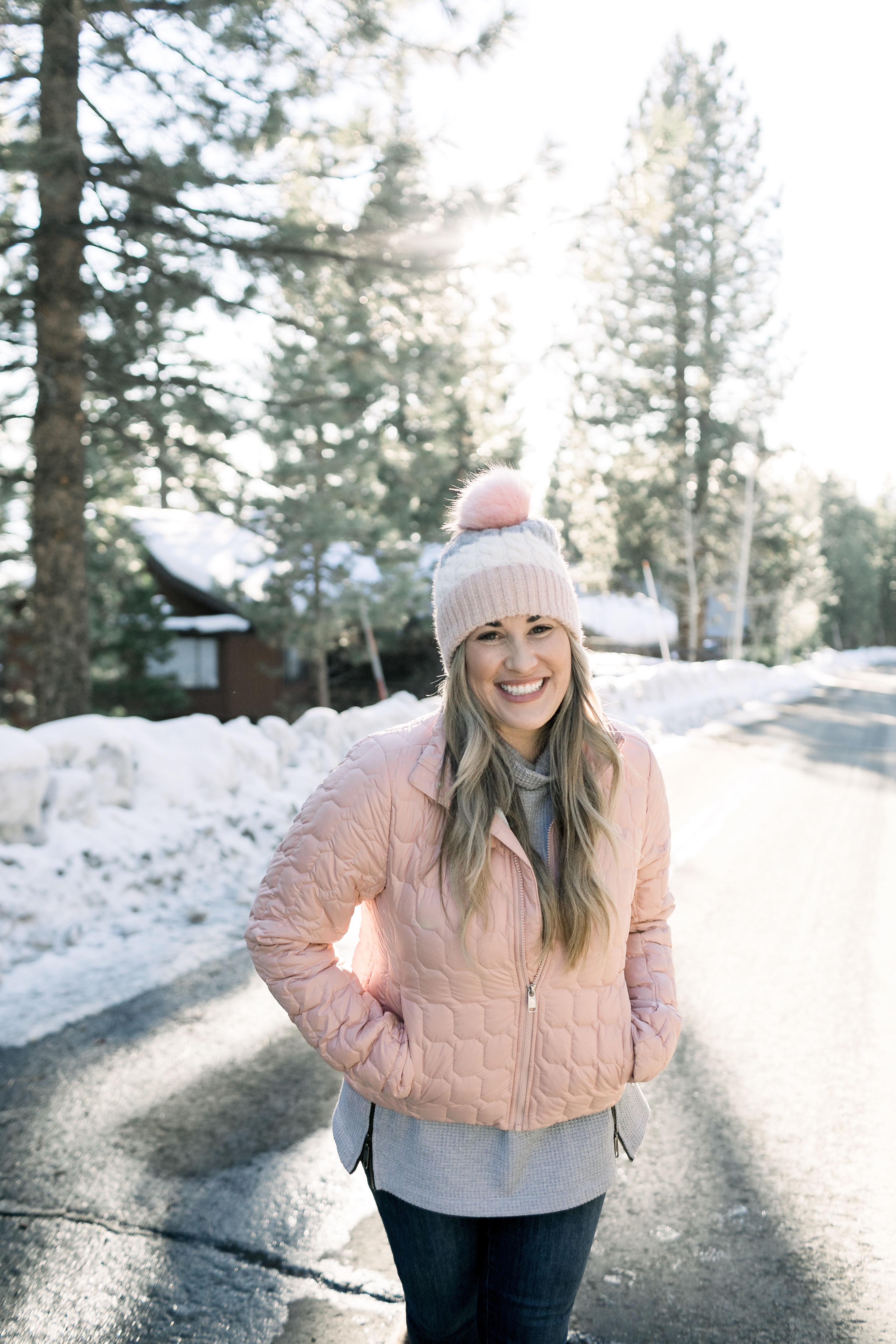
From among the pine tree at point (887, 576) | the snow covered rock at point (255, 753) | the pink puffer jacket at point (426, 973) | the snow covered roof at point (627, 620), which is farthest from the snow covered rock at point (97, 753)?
the pine tree at point (887, 576)

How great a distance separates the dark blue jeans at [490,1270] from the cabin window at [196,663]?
70.1 feet

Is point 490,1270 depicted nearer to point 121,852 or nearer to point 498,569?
point 498,569

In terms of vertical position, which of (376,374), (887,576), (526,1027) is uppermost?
(887,576)

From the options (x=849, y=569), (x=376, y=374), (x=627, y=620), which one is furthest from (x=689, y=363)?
(x=849, y=569)

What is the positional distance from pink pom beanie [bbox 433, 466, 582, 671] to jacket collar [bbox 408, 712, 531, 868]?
0.22 metres

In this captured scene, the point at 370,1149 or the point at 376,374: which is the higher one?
the point at 376,374

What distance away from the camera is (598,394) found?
35.1 meters

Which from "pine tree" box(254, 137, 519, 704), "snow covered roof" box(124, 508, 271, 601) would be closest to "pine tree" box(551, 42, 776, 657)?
"snow covered roof" box(124, 508, 271, 601)

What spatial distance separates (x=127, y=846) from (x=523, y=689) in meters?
4.64

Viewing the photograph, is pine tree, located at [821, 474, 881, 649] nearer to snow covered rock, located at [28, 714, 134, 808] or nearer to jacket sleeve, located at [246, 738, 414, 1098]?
snow covered rock, located at [28, 714, 134, 808]

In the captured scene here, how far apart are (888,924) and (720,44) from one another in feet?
120

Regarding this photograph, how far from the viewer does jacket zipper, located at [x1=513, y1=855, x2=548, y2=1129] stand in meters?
1.83

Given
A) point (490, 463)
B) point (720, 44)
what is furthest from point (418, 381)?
point (720, 44)

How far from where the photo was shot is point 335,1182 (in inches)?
123
